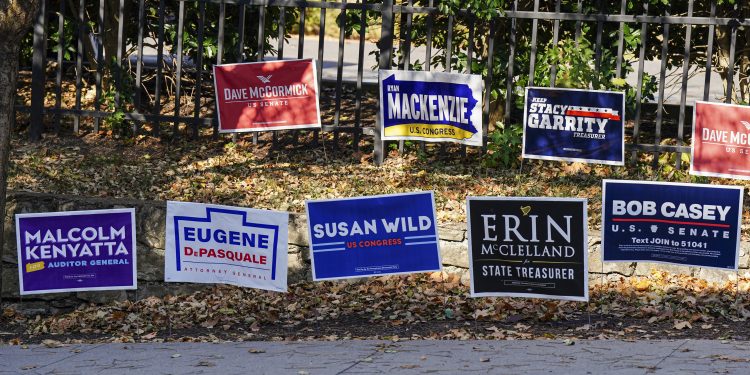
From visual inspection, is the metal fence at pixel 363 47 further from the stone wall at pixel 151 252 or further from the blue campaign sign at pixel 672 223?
Answer: the blue campaign sign at pixel 672 223

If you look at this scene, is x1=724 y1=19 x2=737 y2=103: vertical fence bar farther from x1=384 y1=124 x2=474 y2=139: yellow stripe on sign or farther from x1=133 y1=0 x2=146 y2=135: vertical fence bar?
x1=133 y1=0 x2=146 y2=135: vertical fence bar

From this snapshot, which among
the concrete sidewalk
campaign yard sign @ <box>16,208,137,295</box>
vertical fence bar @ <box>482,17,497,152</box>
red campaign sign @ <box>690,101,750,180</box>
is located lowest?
the concrete sidewalk

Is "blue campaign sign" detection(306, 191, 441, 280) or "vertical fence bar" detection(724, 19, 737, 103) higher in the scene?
"vertical fence bar" detection(724, 19, 737, 103)

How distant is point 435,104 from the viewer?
11.1 m

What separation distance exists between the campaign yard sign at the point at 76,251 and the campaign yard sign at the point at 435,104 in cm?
348

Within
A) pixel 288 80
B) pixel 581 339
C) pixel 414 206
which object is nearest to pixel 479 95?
pixel 288 80

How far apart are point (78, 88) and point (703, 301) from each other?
6.74 m

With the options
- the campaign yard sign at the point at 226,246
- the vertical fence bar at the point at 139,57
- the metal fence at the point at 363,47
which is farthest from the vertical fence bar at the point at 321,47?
the campaign yard sign at the point at 226,246

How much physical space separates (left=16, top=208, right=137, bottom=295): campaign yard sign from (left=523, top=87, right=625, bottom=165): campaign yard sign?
160 inches

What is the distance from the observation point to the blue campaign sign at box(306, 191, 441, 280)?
8.52 metres

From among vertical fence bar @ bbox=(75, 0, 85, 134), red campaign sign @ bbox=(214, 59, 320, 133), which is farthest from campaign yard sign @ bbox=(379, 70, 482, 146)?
vertical fence bar @ bbox=(75, 0, 85, 134)

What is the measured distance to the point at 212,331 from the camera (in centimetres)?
884

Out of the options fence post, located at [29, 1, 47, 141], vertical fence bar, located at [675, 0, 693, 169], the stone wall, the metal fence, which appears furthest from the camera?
fence post, located at [29, 1, 47, 141]

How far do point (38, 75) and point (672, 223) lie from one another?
685 cm
